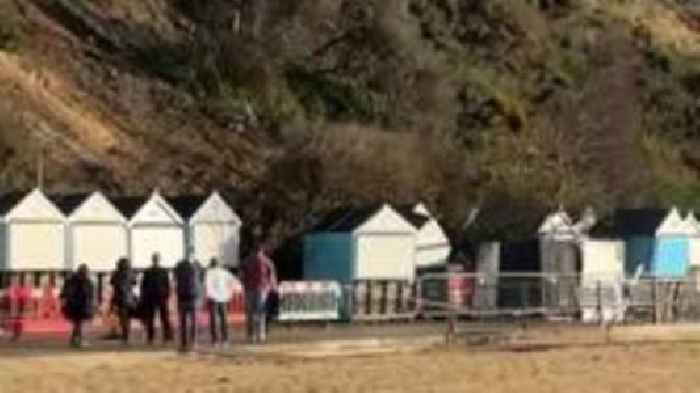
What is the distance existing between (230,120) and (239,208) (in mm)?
11960

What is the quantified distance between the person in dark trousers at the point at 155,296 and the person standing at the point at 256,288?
1510 mm

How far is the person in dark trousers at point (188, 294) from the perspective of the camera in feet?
112

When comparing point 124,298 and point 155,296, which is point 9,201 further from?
point 155,296

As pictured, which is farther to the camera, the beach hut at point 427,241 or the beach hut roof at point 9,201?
the beach hut at point 427,241

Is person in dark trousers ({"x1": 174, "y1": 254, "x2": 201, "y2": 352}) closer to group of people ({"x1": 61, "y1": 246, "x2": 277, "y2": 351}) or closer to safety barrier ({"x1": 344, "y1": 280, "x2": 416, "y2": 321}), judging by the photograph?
group of people ({"x1": 61, "y1": 246, "x2": 277, "y2": 351})

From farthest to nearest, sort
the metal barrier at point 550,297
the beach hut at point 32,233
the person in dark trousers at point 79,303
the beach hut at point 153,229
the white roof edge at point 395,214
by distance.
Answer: the white roof edge at point 395,214 < the beach hut at point 153,229 < the beach hut at point 32,233 < the metal barrier at point 550,297 < the person in dark trousers at point 79,303

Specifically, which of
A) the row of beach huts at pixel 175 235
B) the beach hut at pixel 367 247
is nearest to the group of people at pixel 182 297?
the row of beach huts at pixel 175 235

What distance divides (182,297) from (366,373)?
5688mm

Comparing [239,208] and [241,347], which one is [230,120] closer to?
[239,208]

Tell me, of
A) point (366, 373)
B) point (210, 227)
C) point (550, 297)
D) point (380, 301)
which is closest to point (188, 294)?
point (366, 373)

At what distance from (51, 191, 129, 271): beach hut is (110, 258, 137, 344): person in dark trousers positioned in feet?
39.7

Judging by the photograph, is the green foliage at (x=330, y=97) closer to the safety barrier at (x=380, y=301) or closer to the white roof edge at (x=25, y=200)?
the safety barrier at (x=380, y=301)

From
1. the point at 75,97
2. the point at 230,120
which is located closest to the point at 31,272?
the point at 75,97

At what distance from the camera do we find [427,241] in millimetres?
57125
